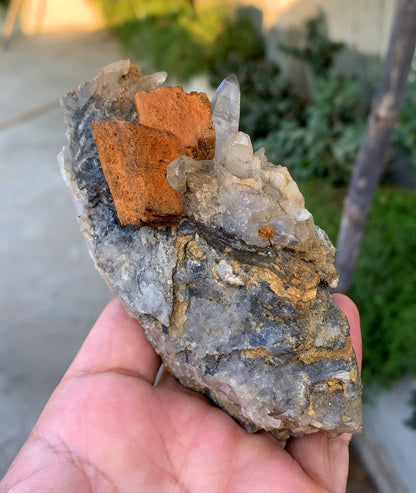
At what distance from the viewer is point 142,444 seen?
1294 mm

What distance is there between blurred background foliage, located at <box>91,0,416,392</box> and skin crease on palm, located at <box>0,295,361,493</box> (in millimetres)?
919

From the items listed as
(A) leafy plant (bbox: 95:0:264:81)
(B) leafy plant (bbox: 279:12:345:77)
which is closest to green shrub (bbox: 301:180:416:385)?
(B) leafy plant (bbox: 279:12:345:77)

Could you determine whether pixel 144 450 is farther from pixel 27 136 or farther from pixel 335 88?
pixel 27 136

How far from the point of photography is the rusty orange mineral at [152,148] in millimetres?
1155

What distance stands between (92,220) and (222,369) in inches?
21.6

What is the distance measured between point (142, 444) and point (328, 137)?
2.57 metres

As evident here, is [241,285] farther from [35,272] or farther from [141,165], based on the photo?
[35,272]

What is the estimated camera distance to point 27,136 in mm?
5285

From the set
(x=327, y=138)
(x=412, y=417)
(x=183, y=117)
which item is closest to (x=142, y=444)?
(x=183, y=117)

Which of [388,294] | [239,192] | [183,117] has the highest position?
[183,117]

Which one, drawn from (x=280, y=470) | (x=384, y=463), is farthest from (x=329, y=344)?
(x=384, y=463)

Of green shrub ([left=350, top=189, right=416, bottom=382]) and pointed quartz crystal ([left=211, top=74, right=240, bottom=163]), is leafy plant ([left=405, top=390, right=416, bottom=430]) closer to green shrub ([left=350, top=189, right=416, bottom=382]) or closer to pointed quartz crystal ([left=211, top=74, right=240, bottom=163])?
green shrub ([left=350, top=189, right=416, bottom=382])

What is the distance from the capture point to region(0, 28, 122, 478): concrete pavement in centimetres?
288

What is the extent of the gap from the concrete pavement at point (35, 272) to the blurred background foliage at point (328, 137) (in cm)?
158
